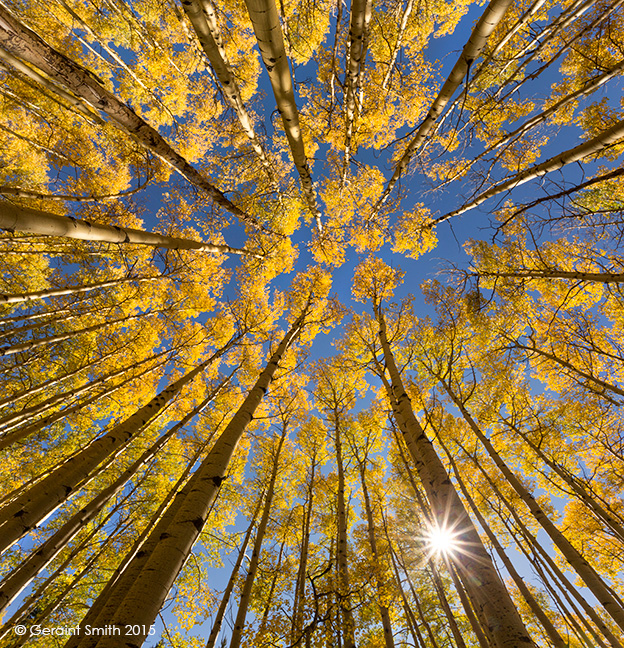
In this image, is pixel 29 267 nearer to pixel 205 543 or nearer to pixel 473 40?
pixel 205 543

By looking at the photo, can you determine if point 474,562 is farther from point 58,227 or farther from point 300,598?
point 300,598

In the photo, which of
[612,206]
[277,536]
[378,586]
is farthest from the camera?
[277,536]

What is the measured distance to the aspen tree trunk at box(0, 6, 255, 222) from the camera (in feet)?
7.04

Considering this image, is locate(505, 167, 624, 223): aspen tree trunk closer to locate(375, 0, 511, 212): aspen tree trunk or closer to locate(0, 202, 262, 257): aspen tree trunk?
locate(375, 0, 511, 212): aspen tree trunk

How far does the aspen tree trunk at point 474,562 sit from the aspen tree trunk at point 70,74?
5.23 m

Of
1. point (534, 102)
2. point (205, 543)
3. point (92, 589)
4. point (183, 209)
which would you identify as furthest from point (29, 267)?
point (534, 102)

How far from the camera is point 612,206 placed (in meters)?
6.38

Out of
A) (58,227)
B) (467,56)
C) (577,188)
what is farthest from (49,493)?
(467,56)

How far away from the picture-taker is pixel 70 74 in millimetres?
2443

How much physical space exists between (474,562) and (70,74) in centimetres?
607

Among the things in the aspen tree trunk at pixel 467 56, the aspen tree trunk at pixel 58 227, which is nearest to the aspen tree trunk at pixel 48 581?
the aspen tree trunk at pixel 58 227

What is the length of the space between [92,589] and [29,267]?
1141 centimetres

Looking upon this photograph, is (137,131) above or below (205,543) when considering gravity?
below

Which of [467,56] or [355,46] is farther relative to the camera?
[355,46]
